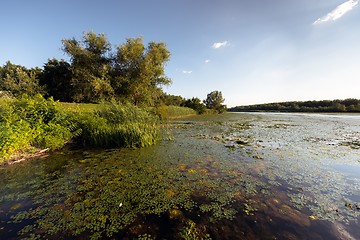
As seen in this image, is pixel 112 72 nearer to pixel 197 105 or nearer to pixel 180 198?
pixel 180 198

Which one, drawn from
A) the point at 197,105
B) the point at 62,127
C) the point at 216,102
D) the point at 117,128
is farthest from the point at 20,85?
the point at 216,102

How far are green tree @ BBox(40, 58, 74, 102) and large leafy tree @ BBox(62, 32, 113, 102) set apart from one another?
6495 mm

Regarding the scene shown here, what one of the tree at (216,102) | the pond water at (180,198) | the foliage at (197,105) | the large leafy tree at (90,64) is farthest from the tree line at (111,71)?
the tree at (216,102)

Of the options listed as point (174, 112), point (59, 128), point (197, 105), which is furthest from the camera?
point (197, 105)

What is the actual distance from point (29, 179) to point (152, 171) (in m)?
3.17

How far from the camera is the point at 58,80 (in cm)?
2911

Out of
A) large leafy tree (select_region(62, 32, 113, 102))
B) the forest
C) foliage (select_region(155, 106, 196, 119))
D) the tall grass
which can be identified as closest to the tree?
the forest

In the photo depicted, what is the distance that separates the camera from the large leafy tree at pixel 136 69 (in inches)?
880

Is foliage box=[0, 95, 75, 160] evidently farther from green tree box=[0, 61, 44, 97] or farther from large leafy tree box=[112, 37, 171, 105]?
green tree box=[0, 61, 44, 97]

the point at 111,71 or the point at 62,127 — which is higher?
the point at 111,71

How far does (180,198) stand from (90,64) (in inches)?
941

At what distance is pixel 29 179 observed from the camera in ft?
15.3

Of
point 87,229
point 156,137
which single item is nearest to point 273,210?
point 87,229

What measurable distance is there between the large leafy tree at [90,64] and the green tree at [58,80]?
21.3 ft
